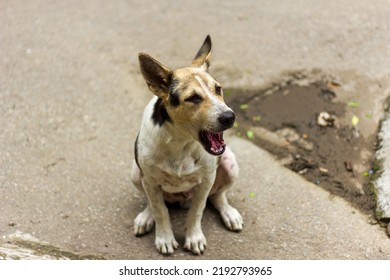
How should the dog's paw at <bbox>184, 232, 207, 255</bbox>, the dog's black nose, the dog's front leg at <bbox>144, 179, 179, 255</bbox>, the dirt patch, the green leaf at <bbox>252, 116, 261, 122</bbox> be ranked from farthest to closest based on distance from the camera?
the green leaf at <bbox>252, 116, 261, 122</bbox> → the dirt patch → the dog's paw at <bbox>184, 232, 207, 255</bbox> → the dog's front leg at <bbox>144, 179, 179, 255</bbox> → the dog's black nose

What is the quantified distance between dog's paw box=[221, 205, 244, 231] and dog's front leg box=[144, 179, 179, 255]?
54 cm

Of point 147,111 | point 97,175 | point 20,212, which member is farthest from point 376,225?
point 20,212

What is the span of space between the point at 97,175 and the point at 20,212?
2.98ft

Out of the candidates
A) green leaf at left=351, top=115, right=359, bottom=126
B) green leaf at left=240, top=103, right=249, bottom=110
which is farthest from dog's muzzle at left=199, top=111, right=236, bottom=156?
green leaf at left=351, top=115, right=359, bottom=126

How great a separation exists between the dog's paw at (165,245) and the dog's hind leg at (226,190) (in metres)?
0.58

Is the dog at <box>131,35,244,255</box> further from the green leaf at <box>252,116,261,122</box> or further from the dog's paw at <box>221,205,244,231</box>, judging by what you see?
the green leaf at <box>252,116,261,122</box>

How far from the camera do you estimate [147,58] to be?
388 centimetres

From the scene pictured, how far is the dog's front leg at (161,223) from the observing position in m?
4.53

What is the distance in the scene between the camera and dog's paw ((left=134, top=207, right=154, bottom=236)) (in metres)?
4.86

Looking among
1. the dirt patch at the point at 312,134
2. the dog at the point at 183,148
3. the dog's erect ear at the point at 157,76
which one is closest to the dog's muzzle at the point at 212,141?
the dog at the point at 183,148

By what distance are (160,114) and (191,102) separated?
351 millimetres

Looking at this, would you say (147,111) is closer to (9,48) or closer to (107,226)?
(107,226)

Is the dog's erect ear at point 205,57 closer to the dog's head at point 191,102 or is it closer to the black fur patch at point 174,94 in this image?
the dog's head at point 191,102

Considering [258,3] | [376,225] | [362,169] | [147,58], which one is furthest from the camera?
[258,3]
